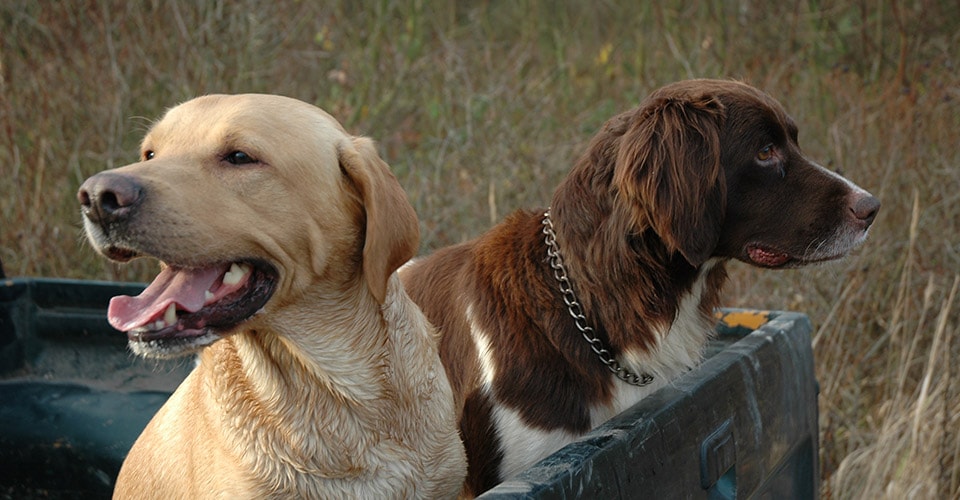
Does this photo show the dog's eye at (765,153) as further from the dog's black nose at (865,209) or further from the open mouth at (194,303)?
the open mouth at (194,303)

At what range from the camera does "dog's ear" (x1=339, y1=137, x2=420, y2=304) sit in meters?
2.29

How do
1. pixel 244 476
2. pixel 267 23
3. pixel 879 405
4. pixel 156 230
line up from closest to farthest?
pixel 156 230
pixel 244 476
pixel 879 405
pixel 267 23

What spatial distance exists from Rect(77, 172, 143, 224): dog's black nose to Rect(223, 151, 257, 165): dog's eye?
0.29 m

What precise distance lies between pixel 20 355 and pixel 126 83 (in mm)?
2406

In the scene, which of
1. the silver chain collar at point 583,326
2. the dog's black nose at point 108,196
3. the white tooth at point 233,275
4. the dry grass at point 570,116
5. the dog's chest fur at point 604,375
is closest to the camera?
the dog's black nose at point 108,196

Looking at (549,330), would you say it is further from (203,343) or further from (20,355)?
(20,355)

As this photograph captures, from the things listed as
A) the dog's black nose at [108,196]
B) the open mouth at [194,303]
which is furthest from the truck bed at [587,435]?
the dog's black nose at [108,196]

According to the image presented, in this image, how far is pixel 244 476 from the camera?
226 cm

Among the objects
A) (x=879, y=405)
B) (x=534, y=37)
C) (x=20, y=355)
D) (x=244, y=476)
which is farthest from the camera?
(x=534, y=37)

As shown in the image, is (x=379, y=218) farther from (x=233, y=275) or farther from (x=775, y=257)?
→ (x=775, y=257)

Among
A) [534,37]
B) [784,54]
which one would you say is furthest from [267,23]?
[784,54]

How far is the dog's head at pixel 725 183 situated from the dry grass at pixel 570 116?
95 cm

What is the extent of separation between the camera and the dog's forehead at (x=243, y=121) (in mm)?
2273

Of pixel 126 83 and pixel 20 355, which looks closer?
pixel 20 355
